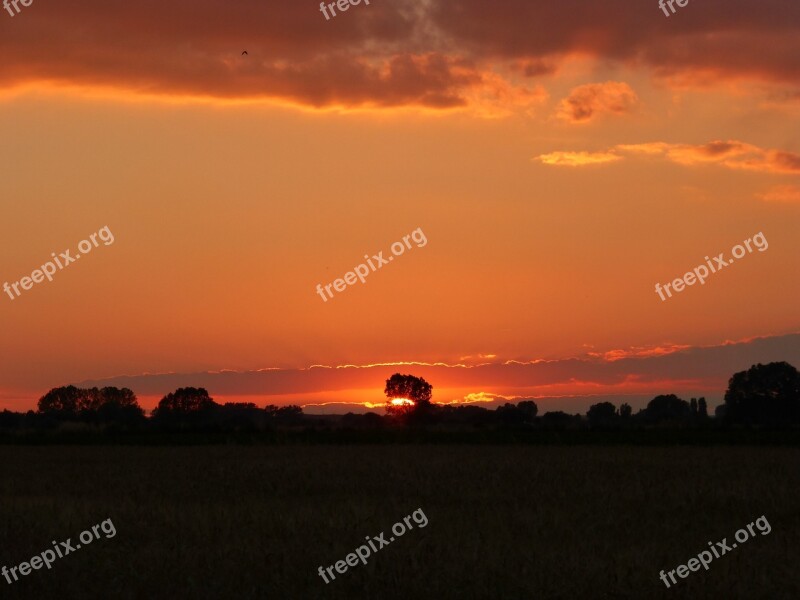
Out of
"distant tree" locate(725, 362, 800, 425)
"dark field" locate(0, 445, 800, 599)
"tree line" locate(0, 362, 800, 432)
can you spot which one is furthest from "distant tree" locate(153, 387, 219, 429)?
"dark field" locate(0, 445, 800, 599)

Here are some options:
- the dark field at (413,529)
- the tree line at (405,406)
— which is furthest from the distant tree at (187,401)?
the dark field at (413,529)

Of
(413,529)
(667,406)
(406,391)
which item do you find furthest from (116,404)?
(413,529)

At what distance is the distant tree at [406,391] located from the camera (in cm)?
15025

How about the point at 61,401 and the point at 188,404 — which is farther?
the point at 61,401

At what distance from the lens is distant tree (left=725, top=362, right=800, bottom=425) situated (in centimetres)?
12375

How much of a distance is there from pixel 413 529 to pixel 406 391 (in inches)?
5247

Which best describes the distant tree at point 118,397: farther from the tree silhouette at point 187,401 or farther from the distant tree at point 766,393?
the distant tree at point 766,393

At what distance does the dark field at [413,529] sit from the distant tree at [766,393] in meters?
90.4

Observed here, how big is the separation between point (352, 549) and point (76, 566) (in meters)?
4.29

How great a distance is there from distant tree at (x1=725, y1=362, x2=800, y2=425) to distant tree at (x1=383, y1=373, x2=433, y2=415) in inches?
1717

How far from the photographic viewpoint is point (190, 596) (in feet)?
44.2

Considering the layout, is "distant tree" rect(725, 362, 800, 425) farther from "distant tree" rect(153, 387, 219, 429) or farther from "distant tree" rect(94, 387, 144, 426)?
"distant tree" rect(94, 387, 144, 426)

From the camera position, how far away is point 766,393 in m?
126

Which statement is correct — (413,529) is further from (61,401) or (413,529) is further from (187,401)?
(61,401)
